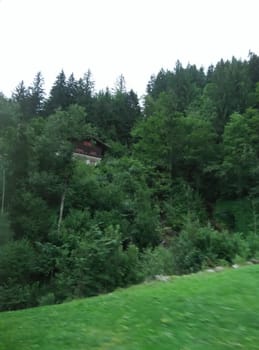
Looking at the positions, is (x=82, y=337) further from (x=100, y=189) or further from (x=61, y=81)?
(x=61, y=81)

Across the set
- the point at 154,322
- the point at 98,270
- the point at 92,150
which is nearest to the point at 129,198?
the point at 92,150

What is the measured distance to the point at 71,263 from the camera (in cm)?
1956

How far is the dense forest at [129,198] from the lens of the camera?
16969 millimetres

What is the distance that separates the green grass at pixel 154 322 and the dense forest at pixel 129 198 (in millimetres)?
6120

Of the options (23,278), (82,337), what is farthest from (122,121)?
(82,337)

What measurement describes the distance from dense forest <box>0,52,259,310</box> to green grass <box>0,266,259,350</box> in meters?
6.12

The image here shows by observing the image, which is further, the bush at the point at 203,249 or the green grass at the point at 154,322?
the bush at the point at 203,249

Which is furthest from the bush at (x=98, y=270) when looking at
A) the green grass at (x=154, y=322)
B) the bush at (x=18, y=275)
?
the green grass at (x=154, y=322)

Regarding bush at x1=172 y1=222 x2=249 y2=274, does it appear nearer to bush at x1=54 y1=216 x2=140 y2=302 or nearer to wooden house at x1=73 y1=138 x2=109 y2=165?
bush at x1=54 y1=216 x2=140 y2=302

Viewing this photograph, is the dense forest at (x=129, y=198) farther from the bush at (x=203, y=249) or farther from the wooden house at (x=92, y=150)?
the wooden house at (x=92, y=150)

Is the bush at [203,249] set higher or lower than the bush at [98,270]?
higher

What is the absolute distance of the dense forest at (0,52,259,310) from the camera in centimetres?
1697

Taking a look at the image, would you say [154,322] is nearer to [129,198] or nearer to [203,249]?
[203,249]

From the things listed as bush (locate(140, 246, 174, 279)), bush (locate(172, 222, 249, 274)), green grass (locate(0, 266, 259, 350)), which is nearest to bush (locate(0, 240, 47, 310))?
bush (locate(140, 246, 174, 279))
